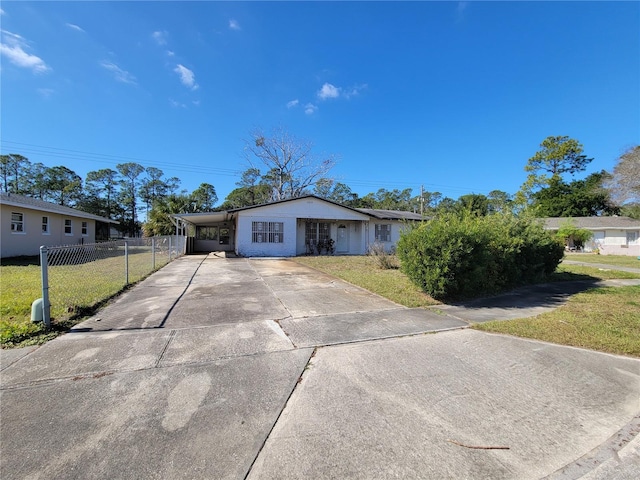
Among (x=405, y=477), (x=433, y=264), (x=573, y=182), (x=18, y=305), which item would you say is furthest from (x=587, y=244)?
(x=18, y=305)

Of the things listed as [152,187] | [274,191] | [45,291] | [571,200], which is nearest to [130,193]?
[152,187]

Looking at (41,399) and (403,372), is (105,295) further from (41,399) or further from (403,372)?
(403,372)

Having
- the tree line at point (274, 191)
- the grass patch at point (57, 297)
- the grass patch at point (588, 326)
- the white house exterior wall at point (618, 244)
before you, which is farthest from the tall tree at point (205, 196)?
the white house exterior wall at point (618, 244)

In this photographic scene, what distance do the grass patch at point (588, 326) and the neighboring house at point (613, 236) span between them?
90.2ft

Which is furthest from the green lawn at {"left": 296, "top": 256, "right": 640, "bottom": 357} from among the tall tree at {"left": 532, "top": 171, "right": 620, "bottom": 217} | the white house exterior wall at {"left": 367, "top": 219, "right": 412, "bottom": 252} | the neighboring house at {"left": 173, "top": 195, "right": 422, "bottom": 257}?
the tall tree at {"left": 532, "top": 171, "right": 620, "bottom": 217}

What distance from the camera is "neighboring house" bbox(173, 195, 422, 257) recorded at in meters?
17.6

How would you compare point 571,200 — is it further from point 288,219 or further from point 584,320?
point 584,320

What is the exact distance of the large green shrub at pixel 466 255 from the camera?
634 centimetres

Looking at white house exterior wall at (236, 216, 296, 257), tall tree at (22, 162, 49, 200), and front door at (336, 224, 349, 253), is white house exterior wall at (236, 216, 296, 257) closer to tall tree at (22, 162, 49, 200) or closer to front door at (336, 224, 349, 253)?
front door at (336, 224, 349, 253)

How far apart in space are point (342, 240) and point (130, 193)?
5090 centimetres

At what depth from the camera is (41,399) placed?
8.41 ft

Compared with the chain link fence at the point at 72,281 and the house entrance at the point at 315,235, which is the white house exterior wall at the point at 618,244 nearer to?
the house entrance at the point at 315,235

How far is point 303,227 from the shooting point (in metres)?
19.6

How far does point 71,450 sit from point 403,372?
296cm
